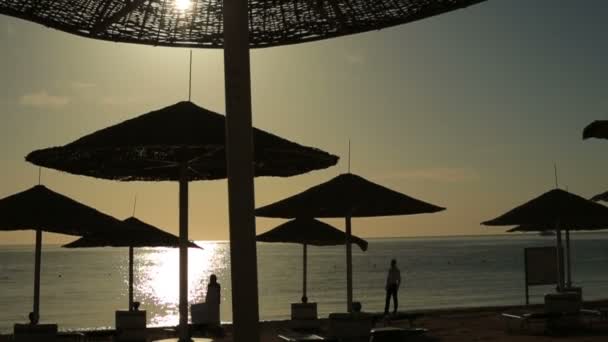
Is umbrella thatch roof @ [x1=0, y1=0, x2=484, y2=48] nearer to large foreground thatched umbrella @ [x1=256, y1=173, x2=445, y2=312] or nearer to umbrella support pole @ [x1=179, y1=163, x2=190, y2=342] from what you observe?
umbrella support pole @ [x1=179, y1=163, x2=190, y2=342]

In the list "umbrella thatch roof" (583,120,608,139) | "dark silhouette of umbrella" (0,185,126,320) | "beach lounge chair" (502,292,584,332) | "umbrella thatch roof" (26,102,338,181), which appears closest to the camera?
"umbrella thatch roof" (26,102,338,181)

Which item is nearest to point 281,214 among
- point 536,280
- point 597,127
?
point 597,127

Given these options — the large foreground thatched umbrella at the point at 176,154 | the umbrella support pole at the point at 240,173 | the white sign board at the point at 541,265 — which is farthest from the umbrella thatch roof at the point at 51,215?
the white sign board at the point at 541,265

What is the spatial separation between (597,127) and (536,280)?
12442mm

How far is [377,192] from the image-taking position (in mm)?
11359

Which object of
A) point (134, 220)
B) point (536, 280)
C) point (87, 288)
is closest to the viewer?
point (134, 220)

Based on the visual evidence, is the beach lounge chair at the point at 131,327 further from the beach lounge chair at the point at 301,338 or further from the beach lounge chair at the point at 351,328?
the beach lounge chair at the point at 351,328

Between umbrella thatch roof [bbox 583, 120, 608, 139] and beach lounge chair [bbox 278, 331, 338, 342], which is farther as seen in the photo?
beach lounge chair [bbox 278, 331, 338, 342]

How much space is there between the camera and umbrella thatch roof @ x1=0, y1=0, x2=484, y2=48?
575 centimetres

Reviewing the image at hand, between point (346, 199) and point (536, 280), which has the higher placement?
point (346, 199)

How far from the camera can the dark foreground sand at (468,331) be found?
42.4 feet

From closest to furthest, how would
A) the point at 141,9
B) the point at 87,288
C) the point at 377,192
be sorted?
the point at 141,9 → the point at 377,192 → the point at 87,288

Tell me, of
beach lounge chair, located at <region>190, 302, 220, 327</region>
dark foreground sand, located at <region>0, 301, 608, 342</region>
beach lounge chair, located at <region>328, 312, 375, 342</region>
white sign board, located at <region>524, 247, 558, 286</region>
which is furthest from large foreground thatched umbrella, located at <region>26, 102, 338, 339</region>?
white sign board, located at <region>524, 247, 558, 286</region>

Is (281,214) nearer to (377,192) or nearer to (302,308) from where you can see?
(377,192)
